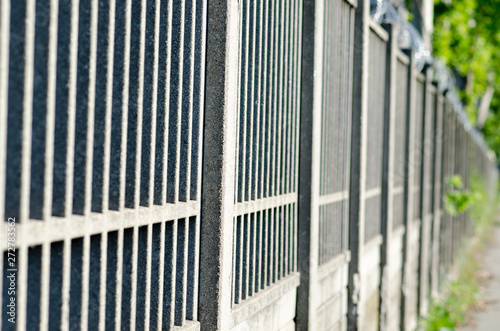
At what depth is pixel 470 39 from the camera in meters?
19.4

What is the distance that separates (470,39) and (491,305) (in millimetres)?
9414

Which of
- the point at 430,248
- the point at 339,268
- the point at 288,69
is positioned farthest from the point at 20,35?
the point at 430,248

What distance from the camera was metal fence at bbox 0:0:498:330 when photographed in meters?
1.77

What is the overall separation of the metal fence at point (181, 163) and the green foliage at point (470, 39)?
12.0m

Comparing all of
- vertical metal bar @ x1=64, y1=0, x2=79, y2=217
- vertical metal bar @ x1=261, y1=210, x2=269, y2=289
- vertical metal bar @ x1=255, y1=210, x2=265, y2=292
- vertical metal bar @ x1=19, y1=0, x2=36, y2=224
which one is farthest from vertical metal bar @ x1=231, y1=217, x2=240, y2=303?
vertical metal bar @ x1=19, y1=0, x2=36, y2=224

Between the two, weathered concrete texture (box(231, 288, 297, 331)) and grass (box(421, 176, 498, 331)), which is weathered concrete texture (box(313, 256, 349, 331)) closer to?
weathered concrete texture (box(231, 288, 297, 331))

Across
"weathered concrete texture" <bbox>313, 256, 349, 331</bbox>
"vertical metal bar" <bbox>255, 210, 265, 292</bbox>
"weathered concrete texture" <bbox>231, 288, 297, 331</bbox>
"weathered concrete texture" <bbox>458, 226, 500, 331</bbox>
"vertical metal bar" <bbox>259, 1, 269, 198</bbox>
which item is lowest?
"weathered concrete texture" <bbox>458, 226, 500, 331</bbox>

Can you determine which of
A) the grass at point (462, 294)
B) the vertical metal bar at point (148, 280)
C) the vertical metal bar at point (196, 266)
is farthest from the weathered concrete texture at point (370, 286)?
the vertical metal bar at point (148, 280)

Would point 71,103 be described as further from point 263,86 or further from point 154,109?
point 263,86

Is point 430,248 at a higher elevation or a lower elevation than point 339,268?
lower

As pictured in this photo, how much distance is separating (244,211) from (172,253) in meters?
0.79

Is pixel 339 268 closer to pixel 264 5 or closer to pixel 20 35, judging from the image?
pixel 264 5

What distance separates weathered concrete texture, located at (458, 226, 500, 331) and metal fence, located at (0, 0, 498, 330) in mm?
5539

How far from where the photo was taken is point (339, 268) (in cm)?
529
